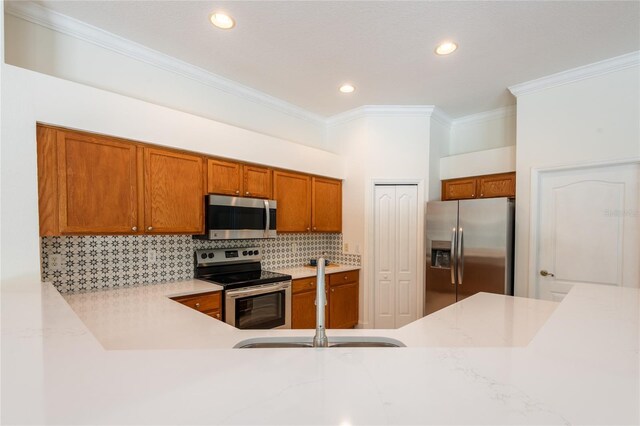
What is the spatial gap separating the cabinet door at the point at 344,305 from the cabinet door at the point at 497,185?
1.95 m

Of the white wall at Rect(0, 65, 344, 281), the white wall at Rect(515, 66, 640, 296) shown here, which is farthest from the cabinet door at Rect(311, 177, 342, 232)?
the white wall at Rect(515, 66, 640, 296)

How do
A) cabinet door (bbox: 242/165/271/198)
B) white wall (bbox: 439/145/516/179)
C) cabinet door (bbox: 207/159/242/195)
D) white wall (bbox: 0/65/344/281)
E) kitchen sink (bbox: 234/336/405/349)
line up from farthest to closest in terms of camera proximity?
1. white wall (bbox: 439/145/516/179)
2. cabinet door (bbox: 242/165/271/198)
3. cabinet door (bbox: 207/159/242/195)
4. white wall (bbox: 0/65/344/281)
5. kitchen sink (bbox: 234/336/405/349)

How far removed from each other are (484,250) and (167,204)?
3103 mm

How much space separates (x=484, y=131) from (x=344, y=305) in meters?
2.98

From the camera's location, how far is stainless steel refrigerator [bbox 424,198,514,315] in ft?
9.99

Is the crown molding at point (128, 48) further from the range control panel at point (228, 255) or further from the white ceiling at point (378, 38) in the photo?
the range control panel at point (228, 255)

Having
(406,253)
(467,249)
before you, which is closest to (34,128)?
(406,253)

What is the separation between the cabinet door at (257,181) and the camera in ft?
10.2

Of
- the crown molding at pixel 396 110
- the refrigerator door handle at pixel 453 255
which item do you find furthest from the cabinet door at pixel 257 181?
the refrigerator door handle at pixel 453 255

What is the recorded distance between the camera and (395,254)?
3.83 metres

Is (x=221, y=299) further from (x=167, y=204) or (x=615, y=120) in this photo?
(x=615, y=120)

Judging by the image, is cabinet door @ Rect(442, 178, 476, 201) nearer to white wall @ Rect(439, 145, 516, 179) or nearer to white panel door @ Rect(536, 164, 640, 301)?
white wall @ Rect(439, 145, 516, 179)

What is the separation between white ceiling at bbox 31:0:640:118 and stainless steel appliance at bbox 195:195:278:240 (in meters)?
1.30

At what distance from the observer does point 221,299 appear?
2621mm
